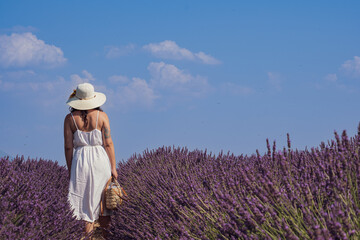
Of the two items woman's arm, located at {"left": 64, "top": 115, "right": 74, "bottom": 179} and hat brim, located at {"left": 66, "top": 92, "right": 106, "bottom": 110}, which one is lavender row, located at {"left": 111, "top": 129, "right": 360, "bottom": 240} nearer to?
woman's arm, located at {"left": 64, "top": 115, "right": 74, "bottom": 179}

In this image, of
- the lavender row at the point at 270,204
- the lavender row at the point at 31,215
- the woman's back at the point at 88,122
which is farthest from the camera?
the woman's back at the point at 88,122

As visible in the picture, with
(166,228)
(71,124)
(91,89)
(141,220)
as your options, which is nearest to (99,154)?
(71,124)

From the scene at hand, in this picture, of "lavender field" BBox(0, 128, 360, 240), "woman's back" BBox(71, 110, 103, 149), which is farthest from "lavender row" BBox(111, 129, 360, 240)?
"woman's back" BBox(71, 110, 103, 149)

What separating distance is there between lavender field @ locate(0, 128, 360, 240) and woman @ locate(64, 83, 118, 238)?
18.1 inches

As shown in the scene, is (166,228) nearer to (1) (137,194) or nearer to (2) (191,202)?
(2) (191,202)

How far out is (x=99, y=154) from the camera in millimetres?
5121

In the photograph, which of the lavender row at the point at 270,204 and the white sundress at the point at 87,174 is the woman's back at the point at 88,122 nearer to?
the white sundress at the point at 87,174

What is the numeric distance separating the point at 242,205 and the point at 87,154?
9.34 feet

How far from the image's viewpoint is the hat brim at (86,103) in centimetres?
508

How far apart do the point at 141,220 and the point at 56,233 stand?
2.40 ft

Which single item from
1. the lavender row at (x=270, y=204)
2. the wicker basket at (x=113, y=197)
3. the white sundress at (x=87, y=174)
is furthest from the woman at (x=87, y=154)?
the lavender row at (x=270, y=204)

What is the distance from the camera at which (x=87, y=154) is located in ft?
16.7

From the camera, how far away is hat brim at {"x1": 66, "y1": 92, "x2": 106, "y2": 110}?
5075mm

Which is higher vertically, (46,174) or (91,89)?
(91,89)
